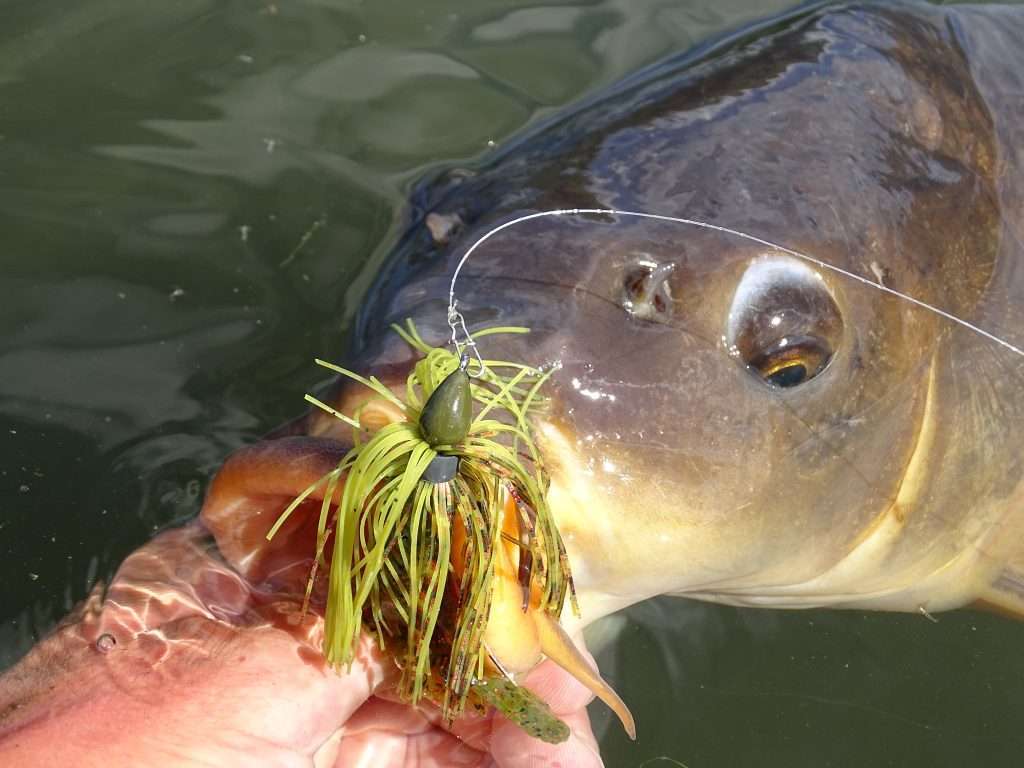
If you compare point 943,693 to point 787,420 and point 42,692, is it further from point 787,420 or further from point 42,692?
point 42,692

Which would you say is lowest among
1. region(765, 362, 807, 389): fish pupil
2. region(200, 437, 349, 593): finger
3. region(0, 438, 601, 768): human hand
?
region(0, 438, 601, 768): human hand

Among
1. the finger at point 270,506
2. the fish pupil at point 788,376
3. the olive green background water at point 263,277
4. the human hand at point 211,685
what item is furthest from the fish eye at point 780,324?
the olive green background water at point 263,277

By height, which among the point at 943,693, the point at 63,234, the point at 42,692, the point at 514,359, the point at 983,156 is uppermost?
the point at 983,156

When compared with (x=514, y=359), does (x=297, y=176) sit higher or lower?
lower

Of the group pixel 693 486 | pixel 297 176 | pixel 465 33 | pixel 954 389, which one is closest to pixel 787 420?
pixel 693 486

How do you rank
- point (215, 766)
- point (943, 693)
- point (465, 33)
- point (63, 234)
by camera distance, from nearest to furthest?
point (215, 766), point (943, 693), point (63, 234), point (465, 33)

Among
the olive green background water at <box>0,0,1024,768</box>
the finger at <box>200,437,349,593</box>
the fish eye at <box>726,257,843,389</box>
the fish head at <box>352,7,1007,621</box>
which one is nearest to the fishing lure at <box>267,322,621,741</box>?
the finger at <box>200,437,349,593</box>

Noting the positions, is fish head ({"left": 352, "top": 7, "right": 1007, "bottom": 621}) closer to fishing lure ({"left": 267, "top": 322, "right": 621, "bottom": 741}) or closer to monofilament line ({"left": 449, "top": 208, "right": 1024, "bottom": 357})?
monofilament line ({"left": 449, "top": 208, "right": 1024, "bottom": 357})
